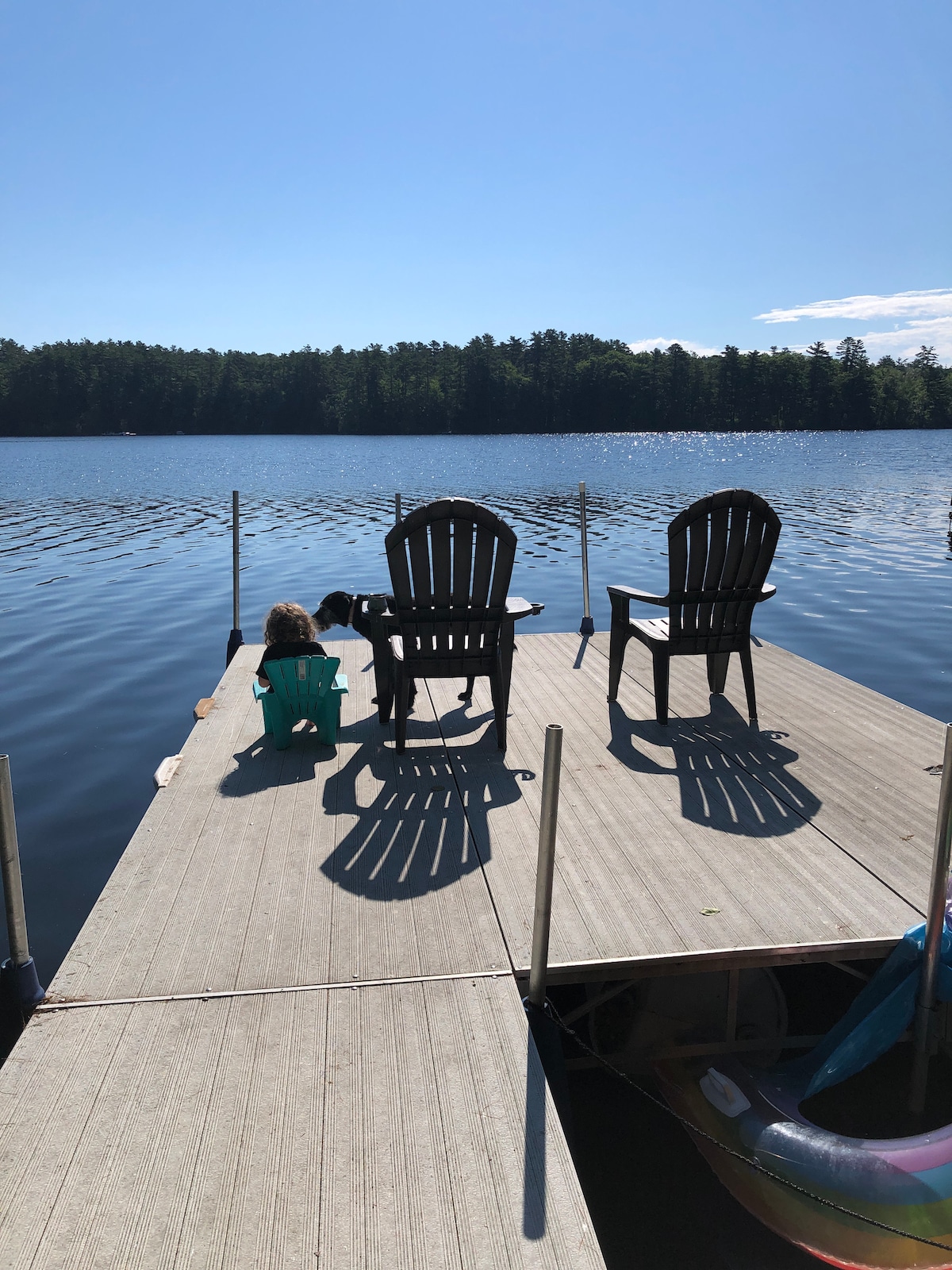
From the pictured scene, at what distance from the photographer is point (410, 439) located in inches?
3187

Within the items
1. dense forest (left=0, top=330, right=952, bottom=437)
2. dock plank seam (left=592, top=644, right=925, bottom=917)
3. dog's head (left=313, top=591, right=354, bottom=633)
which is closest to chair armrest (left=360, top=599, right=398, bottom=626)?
A: dog's head (left=313, top=591, right=354, bottom=633)

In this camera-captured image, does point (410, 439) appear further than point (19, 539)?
Yes

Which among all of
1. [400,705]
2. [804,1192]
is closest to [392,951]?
[804,1192]

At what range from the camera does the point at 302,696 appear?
471 centimetres

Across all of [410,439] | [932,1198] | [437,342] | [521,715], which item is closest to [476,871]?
[932,1198]

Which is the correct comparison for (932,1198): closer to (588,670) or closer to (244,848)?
(244,848)

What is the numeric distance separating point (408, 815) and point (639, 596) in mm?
1891

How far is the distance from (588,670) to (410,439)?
76777mm

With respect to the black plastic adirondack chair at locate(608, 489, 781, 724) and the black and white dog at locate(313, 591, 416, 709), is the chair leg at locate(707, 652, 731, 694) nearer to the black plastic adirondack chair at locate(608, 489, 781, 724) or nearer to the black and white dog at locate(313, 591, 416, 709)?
the black plastic adirondack chair at locate(608, 489, 781, 724)

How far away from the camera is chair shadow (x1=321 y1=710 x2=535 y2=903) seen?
134 inches

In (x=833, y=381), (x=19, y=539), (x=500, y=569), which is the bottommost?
(x=19, y=539)

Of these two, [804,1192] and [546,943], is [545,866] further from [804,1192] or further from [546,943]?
[804,1192]

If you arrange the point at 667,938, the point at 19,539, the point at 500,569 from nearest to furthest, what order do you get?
1. the point at 667,938
2. the point at 500,569
3. the point at 19,539

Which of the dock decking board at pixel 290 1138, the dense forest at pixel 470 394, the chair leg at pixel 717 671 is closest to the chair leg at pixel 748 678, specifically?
the chair leg at pixel 717 671
